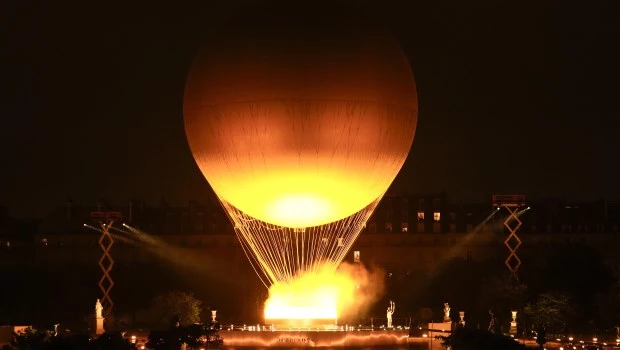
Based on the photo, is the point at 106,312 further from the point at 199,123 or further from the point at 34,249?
the point at 34,249

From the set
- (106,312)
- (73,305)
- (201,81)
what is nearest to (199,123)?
(201,81)

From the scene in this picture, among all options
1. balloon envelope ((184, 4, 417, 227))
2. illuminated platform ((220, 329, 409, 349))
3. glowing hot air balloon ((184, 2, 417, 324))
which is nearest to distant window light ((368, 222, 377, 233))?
illuminated platform ((220, 329, 409, 349))

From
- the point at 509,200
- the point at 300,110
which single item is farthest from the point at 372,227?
the point at 300,110

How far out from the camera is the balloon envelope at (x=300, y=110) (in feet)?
187

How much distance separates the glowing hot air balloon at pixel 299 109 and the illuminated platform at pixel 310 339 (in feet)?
28.5

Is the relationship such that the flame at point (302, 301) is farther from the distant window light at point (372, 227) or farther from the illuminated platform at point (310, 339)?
the distant window light at point (372, 227)

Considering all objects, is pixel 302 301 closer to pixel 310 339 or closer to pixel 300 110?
pixel 310 339

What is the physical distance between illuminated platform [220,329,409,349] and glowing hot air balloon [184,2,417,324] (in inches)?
342

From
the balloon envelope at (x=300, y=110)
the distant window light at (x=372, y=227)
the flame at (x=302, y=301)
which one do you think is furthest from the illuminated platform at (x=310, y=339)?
the distant window light at (x=372, y=227)

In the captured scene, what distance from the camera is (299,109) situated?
57.3 metres

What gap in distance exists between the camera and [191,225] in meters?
151

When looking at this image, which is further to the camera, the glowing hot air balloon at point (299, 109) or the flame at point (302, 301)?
the flame at point (302, 301)

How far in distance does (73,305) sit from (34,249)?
39.2 metres

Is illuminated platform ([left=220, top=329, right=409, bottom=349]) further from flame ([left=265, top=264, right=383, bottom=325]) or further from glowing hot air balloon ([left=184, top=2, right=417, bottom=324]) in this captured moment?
glowing hot air balloon ([left=184, top=2, right=417, bottom=324])
